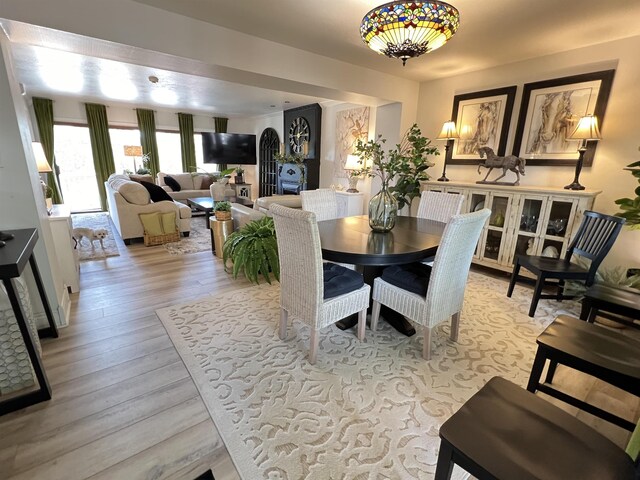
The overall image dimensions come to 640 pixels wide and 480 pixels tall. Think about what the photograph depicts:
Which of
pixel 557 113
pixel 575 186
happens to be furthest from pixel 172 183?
pixel 575 186

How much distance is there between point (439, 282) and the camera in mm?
1878

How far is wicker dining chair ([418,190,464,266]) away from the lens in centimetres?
281

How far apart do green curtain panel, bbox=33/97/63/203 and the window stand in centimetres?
28

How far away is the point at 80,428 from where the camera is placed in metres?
1.47

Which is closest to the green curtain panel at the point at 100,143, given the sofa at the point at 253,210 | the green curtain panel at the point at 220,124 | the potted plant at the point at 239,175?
the green curtain panel at the point at 220,124

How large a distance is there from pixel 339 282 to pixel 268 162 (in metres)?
6.87

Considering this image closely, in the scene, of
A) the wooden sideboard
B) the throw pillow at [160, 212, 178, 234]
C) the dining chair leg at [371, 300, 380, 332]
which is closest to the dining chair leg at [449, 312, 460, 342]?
the dining chair leg at [371, 300, 380, 332]

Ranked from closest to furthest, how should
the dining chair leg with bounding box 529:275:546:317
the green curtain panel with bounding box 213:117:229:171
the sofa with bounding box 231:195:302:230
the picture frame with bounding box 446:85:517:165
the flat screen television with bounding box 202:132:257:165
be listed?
the dining chair leg with bounding box 529:275:546:317, the picture frame with bounding box 446:85:517:165, the sofa with bounding box 231:195:302:230, the flat screen television with bounding box 202:132:257:165, the green curtain panel with bounding box 213:117:229:171

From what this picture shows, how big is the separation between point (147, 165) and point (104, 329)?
22.0ft

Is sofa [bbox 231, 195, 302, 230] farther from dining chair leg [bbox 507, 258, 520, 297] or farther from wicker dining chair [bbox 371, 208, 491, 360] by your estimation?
dining chair leg [bbox 507, 258, 520, 297]

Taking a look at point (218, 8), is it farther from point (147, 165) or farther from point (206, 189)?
point (147, 165)

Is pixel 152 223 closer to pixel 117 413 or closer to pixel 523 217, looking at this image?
pixel 117 413

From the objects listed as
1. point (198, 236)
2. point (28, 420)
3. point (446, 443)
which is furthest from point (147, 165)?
point (446, 443)

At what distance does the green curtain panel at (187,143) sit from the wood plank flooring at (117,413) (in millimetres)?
6451
